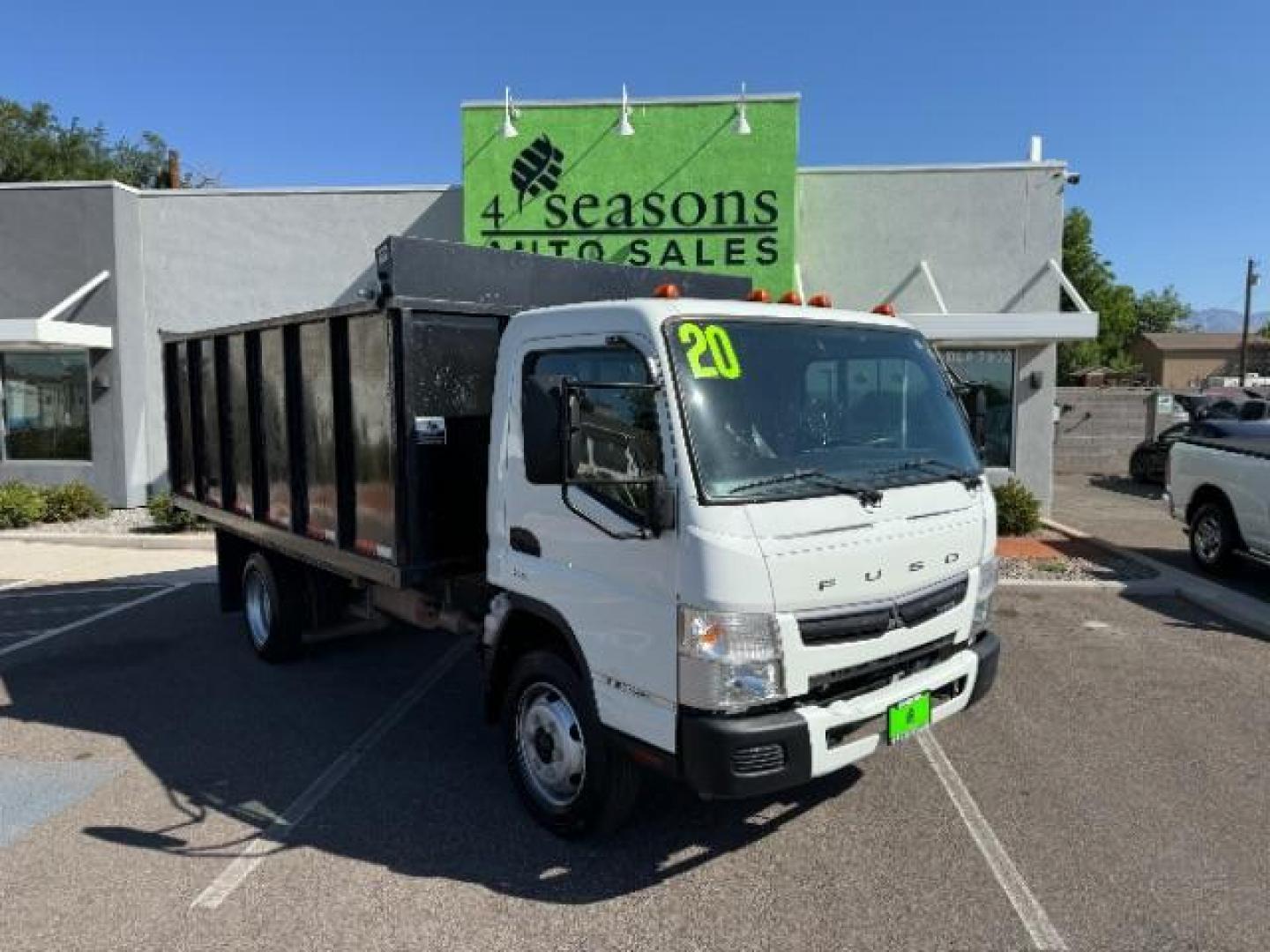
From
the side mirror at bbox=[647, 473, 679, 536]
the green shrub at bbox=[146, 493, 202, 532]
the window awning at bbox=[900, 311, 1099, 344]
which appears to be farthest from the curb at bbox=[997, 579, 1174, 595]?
the green shrub at bbox=[146, 493, 202, 532]

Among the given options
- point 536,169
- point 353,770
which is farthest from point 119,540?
point 353,770

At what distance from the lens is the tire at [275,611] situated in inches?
256

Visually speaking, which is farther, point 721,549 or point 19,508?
point 19,508

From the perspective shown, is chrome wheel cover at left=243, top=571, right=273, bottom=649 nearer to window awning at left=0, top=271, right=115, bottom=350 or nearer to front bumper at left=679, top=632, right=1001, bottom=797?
front bumper at left=679, top=632, right=1001, bottom=797

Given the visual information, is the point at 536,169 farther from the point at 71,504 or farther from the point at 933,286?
the point at 71,504

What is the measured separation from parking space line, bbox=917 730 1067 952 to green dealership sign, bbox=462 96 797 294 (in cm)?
874

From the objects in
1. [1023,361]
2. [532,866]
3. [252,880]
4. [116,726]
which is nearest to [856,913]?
[532,866]

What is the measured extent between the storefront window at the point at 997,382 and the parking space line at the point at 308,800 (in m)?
9.41

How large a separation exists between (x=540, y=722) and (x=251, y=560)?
3867 mm

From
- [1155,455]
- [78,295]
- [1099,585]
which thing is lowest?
[1099,585]

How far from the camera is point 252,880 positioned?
3746 mm

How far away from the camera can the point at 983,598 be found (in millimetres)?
4234

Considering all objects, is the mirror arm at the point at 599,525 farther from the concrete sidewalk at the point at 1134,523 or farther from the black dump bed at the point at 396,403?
the concrete sidewalk at the point at 1134,523

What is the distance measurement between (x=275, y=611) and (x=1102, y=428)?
2028 cm
